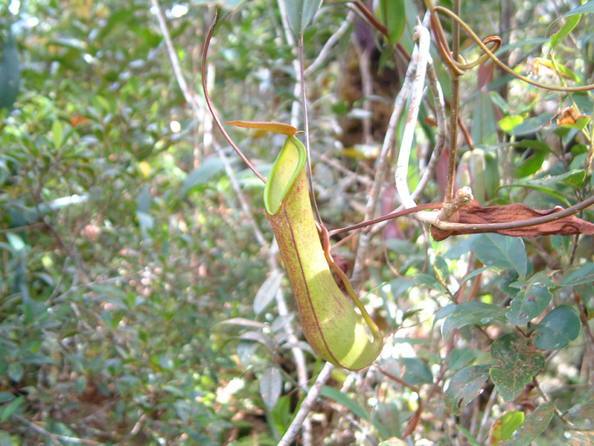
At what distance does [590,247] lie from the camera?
0.83 metres

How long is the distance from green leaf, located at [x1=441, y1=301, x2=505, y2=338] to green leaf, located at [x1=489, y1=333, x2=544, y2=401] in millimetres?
32

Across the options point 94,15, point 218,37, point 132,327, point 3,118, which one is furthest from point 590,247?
point 94,15

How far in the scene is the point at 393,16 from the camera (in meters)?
0.86

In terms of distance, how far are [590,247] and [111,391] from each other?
88cm

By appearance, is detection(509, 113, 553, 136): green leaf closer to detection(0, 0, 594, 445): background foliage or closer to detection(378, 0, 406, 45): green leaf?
detection(0, 0, 594, 445): background foliage

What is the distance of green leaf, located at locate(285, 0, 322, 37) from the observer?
706mm

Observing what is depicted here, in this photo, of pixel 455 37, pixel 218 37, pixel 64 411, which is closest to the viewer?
pixel 455 37

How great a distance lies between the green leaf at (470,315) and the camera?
66 cm

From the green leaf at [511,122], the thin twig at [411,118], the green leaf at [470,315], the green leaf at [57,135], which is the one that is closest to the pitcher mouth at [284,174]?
the thin twig at [411,118]

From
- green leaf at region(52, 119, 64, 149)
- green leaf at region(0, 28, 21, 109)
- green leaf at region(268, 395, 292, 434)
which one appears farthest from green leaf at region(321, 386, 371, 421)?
green leaf at region(0, 28, 21, 109)

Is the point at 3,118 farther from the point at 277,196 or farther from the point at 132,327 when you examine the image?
the point at 277,196

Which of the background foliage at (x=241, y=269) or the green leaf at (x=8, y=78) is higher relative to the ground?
the green leaf at (x=8, y=78)

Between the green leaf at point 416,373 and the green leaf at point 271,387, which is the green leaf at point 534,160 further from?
the green leaf at point 271,387

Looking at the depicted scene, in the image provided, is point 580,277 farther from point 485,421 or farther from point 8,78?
point 8,78
